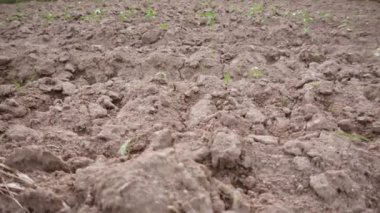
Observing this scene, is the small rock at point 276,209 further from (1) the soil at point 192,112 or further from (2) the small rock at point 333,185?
(2) the small rock at point 333,185

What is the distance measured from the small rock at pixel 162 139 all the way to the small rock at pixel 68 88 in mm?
1054

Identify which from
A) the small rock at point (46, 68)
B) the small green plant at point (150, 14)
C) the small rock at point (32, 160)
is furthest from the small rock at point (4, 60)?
the small rock at point (32, 160)

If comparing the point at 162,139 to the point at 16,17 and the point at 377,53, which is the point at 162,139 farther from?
the point at 16,17

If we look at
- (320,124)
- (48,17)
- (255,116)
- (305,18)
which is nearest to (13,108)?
(255,116)

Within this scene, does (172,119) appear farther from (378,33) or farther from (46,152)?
(378,33)

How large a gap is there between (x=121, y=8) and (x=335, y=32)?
2.58 m

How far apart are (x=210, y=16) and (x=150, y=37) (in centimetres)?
96

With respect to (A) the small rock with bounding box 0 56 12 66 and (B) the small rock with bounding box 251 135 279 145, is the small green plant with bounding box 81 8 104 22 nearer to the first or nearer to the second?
(A) the small rock with bounding box 0 56 12 66

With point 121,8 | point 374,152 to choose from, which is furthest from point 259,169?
point 121,8

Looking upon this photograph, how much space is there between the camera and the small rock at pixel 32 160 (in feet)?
6.56

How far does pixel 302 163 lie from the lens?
220 cm

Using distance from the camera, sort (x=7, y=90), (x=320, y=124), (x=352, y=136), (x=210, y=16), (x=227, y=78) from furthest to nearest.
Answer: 1. (x=210, y=16)
2. (x=227, y=78)
3. (x=7, y=90)
4. (x=320, y=124)
5. (x=352, y=136)

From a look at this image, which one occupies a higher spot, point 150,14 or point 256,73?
point 150,14

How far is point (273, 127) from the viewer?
2.62 metres
